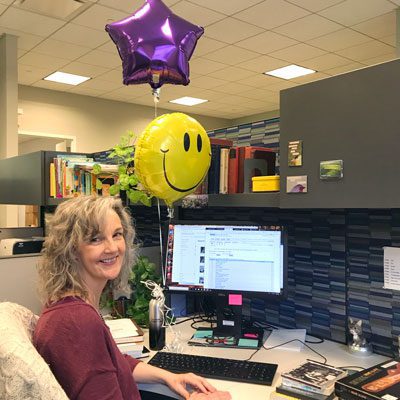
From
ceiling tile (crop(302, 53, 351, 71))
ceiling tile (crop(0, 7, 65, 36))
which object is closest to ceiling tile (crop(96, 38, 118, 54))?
ceiling tile (crop(0, 7, 65, 36))

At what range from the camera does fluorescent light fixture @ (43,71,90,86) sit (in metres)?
5.85

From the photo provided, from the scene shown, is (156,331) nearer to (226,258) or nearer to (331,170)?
(226,258)

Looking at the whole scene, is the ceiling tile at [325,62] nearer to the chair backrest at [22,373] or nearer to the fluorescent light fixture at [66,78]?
the fluorescent light fixture at [66,78]

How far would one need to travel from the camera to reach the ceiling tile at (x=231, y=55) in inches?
195

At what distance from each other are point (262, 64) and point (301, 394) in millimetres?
4808

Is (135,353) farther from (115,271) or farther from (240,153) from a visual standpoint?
(240,153)

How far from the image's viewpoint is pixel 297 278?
5.93ft

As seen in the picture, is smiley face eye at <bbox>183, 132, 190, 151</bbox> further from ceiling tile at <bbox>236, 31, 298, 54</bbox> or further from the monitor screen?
ceiling tile at <bbox>236, 31, 298, 54</bbox>

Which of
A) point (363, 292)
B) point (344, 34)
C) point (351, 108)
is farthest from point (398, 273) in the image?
point (344, 34)

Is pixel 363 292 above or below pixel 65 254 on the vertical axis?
below

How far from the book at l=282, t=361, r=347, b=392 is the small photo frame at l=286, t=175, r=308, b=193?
1.74 feet

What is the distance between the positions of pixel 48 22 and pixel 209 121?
4602 mm

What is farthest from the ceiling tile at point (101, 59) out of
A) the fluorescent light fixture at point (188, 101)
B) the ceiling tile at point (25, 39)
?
the fluorescent light fixture at point (188, 101)

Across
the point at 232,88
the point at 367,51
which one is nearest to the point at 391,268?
the point at 367,51
